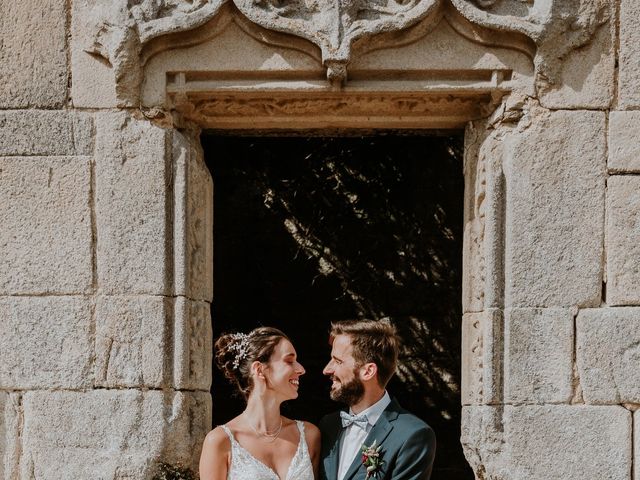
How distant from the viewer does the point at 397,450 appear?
3996 millimetres

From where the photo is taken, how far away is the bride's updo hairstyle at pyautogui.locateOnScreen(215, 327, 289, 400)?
4.25 m

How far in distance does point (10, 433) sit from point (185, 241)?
1158mm

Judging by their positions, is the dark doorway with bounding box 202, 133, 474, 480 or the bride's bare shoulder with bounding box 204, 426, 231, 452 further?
the dark doorway with bounding box 202, 133, 474, 480

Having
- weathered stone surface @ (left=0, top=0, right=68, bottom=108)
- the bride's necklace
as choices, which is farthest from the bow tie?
weathered stone surface @ (left=0, top=0, right=68, bottom=108)

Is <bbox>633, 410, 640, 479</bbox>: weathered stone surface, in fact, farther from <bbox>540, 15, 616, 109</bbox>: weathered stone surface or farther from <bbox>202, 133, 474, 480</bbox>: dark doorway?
<bbox>202, 133, 474, 480</bbox>: dark doorway

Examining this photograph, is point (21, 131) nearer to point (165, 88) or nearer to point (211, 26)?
point (165, 88)

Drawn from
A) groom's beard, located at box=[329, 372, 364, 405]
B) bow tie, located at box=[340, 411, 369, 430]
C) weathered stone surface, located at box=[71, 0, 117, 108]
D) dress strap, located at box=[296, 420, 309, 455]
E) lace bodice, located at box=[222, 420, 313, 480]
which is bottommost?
lace bodice, located at box=[222, 420, 313, 480]

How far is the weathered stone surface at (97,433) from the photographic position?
4270 millimetres

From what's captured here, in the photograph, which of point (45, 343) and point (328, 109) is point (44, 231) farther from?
point (328, 109)

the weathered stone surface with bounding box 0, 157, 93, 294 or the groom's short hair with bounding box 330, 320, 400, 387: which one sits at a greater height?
the weathered stone surface with bounding box 0, 157, 93, 294

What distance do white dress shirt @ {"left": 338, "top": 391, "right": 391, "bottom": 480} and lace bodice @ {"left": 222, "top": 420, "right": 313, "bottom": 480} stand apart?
5.7 inches

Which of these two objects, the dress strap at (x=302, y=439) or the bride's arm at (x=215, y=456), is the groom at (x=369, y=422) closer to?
the dress strap at (x=302, y=439)

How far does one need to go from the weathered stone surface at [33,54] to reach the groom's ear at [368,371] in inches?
71.6

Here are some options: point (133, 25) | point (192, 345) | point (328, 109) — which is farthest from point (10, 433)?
point (328, 109)
